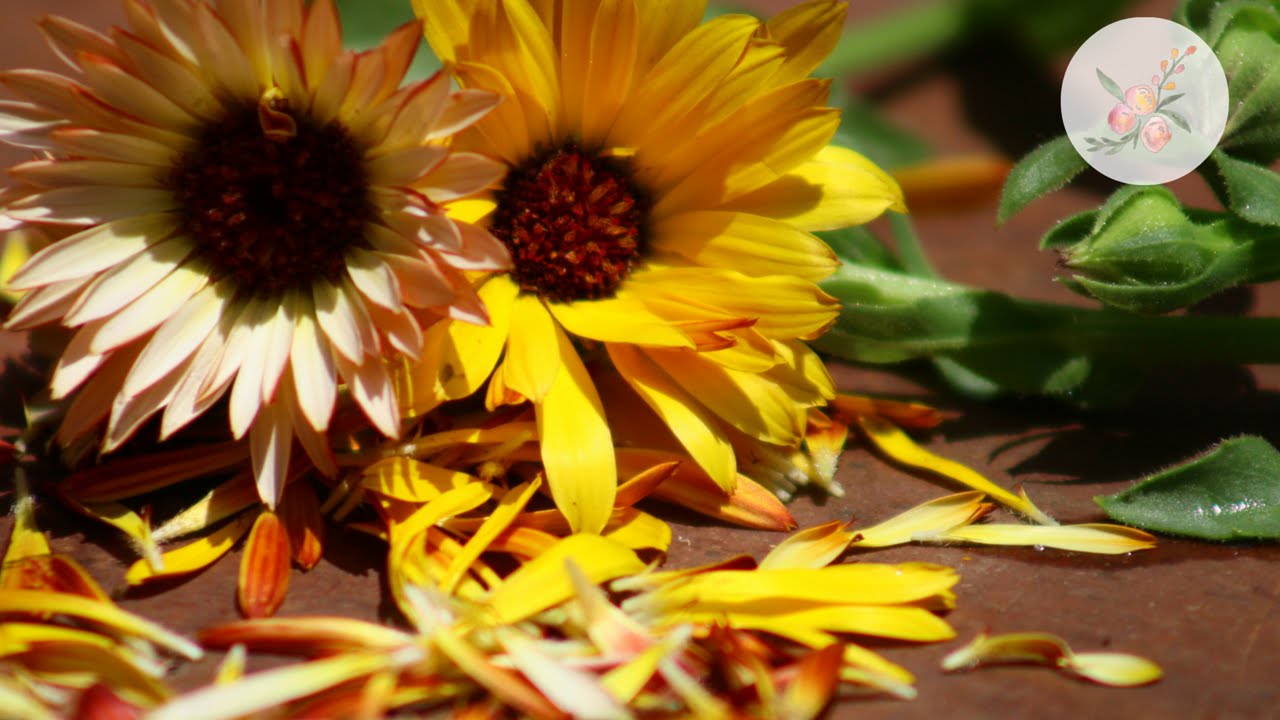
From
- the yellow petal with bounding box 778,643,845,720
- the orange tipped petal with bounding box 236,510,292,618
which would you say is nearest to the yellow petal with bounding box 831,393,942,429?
the yellow petal with bounding box 778,643,845,720

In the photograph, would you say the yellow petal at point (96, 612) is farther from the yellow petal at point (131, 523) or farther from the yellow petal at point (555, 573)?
the yellow petal at point (555, 573)

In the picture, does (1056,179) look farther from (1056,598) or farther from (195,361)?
(195,361)

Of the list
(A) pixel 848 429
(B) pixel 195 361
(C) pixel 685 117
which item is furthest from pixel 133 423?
Result: (A) pixel 848 429

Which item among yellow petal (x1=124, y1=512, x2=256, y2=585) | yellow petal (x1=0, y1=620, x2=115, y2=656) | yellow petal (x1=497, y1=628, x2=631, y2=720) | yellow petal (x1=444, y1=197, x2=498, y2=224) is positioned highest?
yellow petal (x1=444, y1=197, x2=498, y2=224)

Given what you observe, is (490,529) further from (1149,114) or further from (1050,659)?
(1149,114)

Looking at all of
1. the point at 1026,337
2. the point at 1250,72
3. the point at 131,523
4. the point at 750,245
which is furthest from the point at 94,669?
the point at 1250,72

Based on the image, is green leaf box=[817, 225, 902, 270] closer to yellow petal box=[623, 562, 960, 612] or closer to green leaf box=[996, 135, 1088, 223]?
green leaf box=[996, 135, 1088, 223]

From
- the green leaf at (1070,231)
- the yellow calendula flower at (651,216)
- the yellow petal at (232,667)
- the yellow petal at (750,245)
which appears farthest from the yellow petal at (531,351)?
the green leaf at (1070,231)
